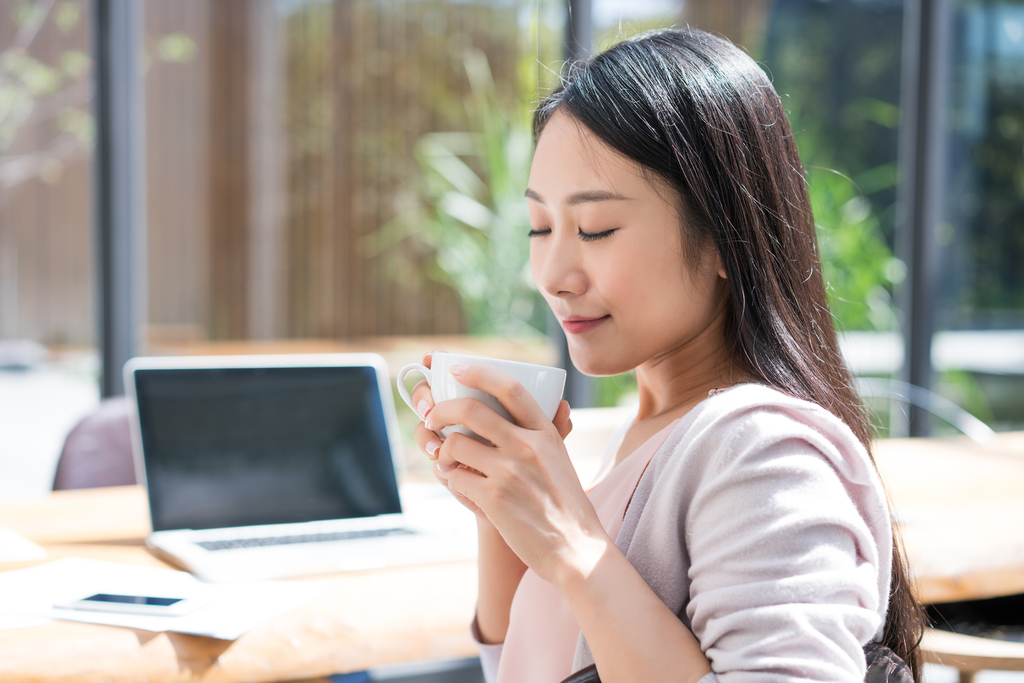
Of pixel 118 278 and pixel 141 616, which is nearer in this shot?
pixel 141 616

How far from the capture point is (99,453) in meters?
1.74

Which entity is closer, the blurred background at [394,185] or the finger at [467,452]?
the finger at [467,452]

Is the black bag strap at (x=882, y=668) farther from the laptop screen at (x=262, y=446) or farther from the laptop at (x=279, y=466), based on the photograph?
the laptop screen at (x=262, y=446)

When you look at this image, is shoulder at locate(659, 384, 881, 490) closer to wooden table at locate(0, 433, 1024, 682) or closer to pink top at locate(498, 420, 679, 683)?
pink top at locate(498, 420, 679, 683)

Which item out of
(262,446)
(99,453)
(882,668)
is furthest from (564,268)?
(99,453)

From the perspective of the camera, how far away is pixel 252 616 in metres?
0.95

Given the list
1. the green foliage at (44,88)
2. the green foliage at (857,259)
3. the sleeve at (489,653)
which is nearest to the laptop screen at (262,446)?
the sleeve at (489,653)

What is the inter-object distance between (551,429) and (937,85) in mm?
3123

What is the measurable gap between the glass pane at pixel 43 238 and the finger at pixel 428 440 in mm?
2153

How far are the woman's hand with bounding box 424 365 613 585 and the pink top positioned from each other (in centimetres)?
10

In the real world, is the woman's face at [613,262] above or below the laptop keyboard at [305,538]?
above

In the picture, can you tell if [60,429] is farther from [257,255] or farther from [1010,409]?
[1010,409]

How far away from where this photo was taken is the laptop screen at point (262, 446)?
1279 millimetres

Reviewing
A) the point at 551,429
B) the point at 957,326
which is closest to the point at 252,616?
the point at 551,429
